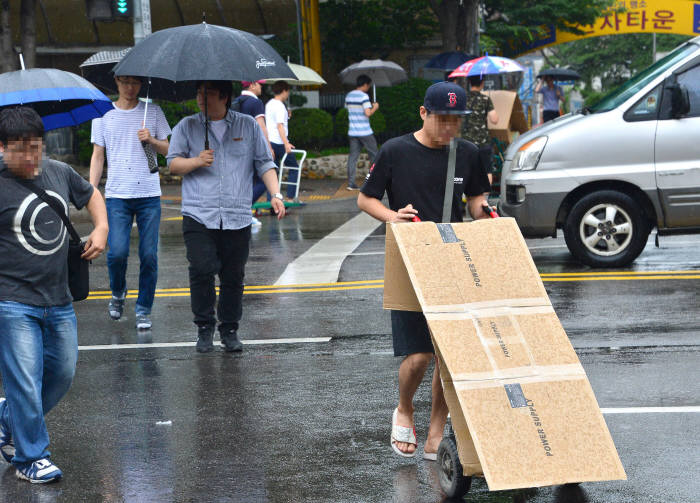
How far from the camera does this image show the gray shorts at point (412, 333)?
205 inches

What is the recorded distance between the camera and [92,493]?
510cm

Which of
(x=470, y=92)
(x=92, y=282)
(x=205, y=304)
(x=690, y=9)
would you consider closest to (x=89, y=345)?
(x=205, y=304)

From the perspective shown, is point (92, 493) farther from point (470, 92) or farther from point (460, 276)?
point (470, 92)

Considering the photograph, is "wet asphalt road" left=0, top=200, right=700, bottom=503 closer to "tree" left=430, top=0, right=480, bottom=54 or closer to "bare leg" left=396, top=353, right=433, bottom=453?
"bare leg" left=396, top=353, right=433, bottom=453

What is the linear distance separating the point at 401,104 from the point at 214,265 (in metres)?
17.5

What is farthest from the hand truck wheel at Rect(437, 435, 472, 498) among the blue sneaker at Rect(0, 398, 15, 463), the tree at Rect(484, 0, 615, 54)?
the tree at Rect(484, 0, 615, 54)

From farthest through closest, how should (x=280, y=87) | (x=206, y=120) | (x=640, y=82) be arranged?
(x=280, y=87) → (x=640, y=82) → (x=206, y=120)

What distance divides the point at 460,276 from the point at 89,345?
4.44 meters

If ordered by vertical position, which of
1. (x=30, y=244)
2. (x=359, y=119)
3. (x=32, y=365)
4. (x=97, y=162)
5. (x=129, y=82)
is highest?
(x=129, y=82)

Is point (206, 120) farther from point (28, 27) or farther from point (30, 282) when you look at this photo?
point (28, 27)

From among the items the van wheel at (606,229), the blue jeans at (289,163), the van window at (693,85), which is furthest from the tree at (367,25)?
the van wheel at (606,229)

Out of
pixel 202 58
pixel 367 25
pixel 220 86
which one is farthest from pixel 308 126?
pixel 202 58

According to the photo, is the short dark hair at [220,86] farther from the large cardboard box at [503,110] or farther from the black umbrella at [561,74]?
the black umbrella at [561,74]

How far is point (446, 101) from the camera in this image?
5113mm
